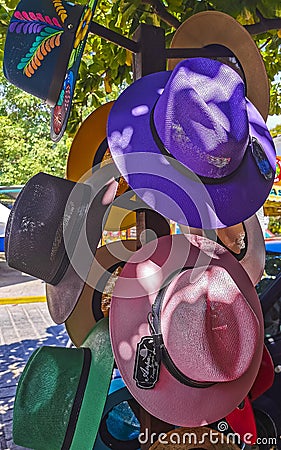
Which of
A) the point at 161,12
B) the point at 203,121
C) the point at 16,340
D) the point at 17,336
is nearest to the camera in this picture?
the point at 203,121

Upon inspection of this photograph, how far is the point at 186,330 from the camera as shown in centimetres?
119

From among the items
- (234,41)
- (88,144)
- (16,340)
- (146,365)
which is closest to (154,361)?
(146,365)

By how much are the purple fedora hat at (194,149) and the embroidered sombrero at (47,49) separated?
23cm

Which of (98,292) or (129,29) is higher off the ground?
(129,29)

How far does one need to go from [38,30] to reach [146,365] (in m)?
0.95

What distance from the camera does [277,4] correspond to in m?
1.79

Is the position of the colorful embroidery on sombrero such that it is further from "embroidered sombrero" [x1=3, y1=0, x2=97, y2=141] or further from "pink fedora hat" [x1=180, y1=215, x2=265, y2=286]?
"pink fedora hat" [x1=180, y1=215, x2=265, y2=286]

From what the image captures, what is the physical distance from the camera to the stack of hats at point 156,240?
1196mm

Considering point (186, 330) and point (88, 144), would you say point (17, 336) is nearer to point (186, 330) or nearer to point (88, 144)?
point (88, 144)

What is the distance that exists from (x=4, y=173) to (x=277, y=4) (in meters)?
13.9

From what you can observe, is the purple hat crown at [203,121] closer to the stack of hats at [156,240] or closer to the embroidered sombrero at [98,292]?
the stack of hats at [156,240]

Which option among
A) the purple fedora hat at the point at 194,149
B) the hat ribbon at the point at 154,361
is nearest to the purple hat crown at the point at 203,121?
the purple fedora hat at the point at 194,149

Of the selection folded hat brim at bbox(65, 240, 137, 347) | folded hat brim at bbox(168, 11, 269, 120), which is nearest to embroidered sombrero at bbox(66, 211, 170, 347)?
folded hat brim at bbox(65, 240, 137, 347)

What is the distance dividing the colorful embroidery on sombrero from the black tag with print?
83 centimetres
